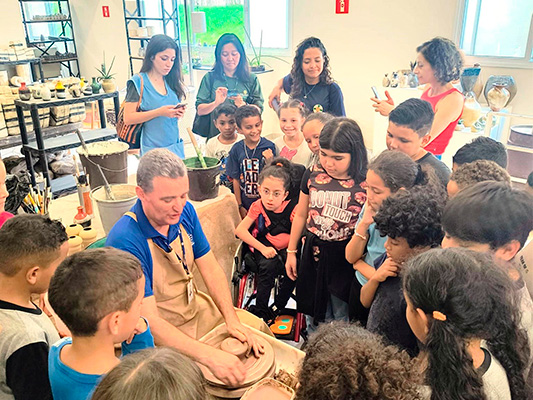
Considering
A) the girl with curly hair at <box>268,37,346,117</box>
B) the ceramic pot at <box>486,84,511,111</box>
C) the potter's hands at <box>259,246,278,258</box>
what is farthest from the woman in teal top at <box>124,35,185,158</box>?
the ceramic pot at <box>486,84,511,111</box>

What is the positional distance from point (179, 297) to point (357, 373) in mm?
1081

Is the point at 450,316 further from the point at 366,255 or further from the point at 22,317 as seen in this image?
the point at 22,317

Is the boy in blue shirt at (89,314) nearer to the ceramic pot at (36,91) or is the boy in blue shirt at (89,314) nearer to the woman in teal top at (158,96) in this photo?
the woman in teal top at (158,96)

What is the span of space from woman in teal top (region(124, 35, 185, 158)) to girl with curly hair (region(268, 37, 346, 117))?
884mm

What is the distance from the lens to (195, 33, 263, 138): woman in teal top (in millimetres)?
3295

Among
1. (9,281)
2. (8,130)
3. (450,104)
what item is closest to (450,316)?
(9,281)

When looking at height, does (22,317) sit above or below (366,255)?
above

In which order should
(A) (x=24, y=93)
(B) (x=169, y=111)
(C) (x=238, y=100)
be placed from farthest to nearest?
1. (A) (x=24, y=93)
2. (C) (x=238, y=100)
3. (B) (x=169, y=111)

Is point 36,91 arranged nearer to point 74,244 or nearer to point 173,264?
point 74,244

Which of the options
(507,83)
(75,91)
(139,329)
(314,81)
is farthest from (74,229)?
(507,83)

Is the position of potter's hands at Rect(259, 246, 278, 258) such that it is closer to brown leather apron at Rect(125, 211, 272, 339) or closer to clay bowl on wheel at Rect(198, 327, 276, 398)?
brown leather apron at Rect(125, 211, 272, 339)

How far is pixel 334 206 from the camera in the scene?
2086mm

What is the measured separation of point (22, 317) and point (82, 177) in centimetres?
126

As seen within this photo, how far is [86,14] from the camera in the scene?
9078 mm
